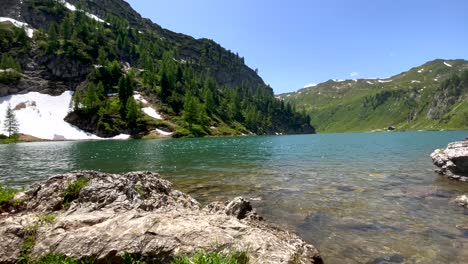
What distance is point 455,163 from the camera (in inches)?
1236

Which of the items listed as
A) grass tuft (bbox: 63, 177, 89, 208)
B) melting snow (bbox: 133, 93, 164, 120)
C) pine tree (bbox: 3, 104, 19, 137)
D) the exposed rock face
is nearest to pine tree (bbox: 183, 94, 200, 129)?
melting snow (bbox: 133, 93, 164, 120)

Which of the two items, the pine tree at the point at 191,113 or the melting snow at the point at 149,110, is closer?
the melting snow at the point at 149,110

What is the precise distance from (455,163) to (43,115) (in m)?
169

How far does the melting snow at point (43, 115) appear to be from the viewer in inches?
5335

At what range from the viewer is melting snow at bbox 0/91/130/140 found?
136m

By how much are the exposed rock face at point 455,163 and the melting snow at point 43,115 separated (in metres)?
134

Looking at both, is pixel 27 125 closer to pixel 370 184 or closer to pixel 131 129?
pixel 131 129

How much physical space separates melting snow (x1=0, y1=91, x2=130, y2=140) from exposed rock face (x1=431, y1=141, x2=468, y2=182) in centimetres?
13369

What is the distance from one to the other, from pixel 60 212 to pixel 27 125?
154488mm

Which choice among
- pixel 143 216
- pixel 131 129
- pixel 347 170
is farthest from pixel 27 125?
pixel 143 216

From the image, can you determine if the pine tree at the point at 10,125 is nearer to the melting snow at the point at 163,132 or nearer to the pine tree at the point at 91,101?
the pine tree at the point at 91,101

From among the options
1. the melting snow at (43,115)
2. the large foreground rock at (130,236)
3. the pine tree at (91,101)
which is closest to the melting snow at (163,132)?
the melting snow at (43,115)

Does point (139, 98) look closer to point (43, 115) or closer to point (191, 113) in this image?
point (191, 113)

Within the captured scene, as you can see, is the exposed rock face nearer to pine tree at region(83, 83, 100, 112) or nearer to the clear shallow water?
the clear shallow water
